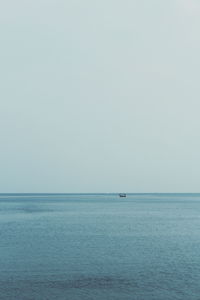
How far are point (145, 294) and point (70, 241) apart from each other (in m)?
29.5

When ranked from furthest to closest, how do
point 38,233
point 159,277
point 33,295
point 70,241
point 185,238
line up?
point 38,233
point 185,238
point 70,241
point 159,277
point 33,295

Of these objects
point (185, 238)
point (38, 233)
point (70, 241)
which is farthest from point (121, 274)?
point (38, 233)

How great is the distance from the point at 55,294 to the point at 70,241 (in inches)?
1127

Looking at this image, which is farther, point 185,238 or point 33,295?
point 185,238

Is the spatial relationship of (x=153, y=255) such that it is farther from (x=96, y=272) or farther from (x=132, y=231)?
(x=132, y=231)

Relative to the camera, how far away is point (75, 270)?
39.1 metres

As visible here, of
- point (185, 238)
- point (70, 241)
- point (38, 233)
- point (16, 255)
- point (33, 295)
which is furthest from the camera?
point (38, 233)

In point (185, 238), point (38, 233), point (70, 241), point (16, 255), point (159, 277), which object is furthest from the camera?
point (38, 233)

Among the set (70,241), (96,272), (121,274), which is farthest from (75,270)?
(70,241)

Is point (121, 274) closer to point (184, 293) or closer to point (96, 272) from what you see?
point (96, 272)

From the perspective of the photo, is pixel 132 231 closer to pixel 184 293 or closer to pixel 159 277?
pixel 159 277

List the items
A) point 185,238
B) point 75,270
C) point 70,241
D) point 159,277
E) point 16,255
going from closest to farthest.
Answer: point 159,277, point 75,270, point 16,255, point 70,241, point 185,238

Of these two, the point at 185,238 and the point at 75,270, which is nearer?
the point at 75,270

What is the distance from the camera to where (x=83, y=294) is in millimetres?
31109
